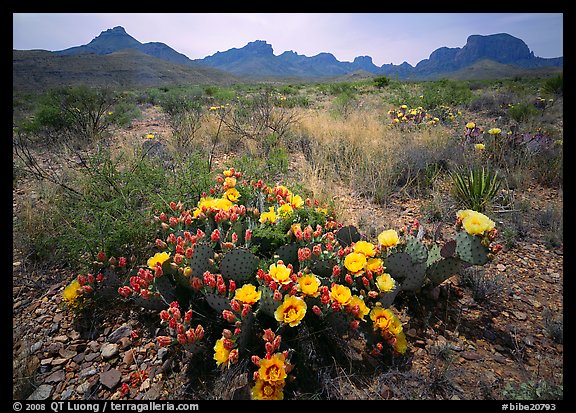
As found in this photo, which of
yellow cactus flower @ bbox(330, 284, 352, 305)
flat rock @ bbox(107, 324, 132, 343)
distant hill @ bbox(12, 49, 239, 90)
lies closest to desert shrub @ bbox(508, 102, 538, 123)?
yellow cactus flower @ bbox(330, 284, 352, 305)

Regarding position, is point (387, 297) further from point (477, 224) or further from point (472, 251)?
point (477, 224)

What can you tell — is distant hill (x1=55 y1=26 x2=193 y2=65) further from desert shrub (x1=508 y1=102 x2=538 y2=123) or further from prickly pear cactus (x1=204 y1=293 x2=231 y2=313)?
prickly pear cactus (x1=204 y1=293 x2=231 y2=313)

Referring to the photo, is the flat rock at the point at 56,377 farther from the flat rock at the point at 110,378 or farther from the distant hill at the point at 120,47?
the distant hill at the point at 120,47

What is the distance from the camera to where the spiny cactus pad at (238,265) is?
175cm

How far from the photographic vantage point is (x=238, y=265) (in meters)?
1.78

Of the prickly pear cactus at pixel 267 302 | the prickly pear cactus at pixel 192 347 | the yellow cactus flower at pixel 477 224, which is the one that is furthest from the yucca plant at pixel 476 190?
the prickly pear cactus at pixel 192 347

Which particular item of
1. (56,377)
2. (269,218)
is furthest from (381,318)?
(56,377)

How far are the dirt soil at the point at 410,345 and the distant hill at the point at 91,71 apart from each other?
3725cm

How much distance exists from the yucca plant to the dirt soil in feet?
2.87

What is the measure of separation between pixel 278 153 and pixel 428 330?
3409 mm

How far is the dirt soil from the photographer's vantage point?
1.60 metres

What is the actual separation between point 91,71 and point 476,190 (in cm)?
5529
